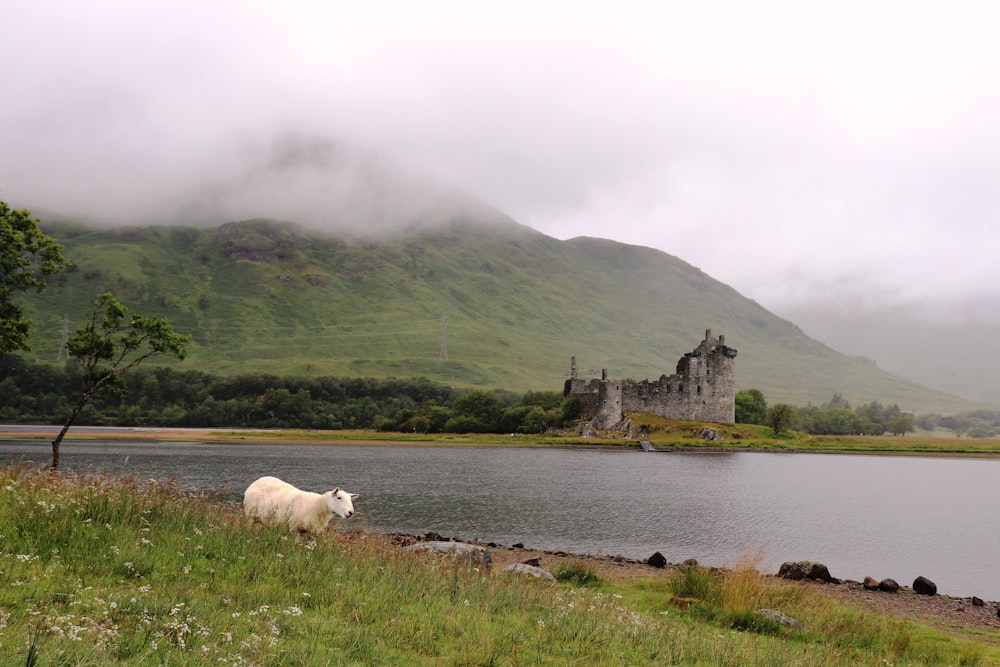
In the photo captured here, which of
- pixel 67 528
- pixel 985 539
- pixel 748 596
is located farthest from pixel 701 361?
pixel 67 528

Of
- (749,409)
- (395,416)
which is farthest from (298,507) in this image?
(749,409)

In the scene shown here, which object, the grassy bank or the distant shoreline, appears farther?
the distant shoreline

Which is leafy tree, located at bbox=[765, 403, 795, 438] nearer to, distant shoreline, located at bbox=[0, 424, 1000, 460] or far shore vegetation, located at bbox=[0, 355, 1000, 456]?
far shore vegetation, located at bbox=[0, 355, 1000, 456]

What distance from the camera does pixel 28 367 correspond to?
14362 centimetres

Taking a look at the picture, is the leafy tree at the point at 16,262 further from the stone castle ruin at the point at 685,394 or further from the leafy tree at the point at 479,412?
the leafy tree at the point at 479,412

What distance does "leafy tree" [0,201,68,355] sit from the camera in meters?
27.8

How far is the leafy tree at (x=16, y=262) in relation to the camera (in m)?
27.8

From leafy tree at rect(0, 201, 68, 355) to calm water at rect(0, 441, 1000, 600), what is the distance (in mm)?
7222

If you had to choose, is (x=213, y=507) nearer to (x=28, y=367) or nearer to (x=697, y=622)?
(x=697, y=622)

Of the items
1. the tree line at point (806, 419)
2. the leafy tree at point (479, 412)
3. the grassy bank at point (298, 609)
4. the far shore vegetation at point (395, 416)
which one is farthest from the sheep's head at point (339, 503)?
the leafy tree at point (479, 412)

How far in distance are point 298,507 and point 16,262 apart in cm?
2117

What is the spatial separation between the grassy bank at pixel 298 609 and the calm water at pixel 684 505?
6.08 metres

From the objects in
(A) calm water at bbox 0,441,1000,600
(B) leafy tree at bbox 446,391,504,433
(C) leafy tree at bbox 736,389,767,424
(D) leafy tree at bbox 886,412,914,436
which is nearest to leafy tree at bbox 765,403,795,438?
(C) leafy tree at bbox 736,389,767,424

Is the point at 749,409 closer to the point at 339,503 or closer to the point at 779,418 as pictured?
the point at 779,418
